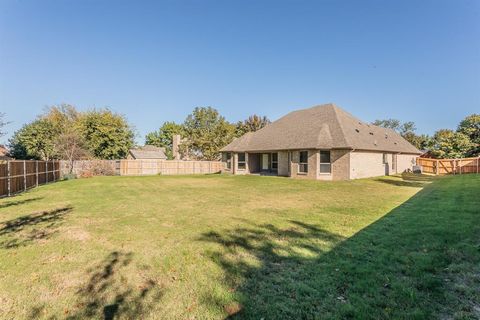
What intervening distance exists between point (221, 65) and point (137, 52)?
8.22 m

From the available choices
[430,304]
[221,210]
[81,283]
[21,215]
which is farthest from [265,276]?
[21,215]

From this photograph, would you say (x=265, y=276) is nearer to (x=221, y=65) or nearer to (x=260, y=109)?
(x=221, y=65)

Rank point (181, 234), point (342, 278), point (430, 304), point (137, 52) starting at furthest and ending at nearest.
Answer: point (137, 52), point (181, 234), point (342, 278), point (430, 304)

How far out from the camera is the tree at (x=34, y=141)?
33.7 m

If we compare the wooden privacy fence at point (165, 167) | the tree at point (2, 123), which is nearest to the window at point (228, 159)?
the wooden privacy fence at point (165, 167)

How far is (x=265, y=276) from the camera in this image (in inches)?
142

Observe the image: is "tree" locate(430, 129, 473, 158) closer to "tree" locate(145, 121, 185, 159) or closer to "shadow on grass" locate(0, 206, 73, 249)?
"shadow on grass" locate(0, 206, 73, 249)

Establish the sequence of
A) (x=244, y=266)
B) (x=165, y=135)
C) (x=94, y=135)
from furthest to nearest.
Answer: (x=165, y=135) < (x=94, y=135) < (x=244, y=266)

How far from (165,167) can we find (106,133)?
49.8 ft

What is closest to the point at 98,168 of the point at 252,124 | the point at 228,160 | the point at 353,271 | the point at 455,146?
the point at 228,160

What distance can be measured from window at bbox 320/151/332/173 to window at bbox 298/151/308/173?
4.07 ft

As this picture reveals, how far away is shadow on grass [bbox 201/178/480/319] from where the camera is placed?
274 cm

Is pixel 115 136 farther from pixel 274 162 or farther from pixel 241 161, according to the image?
pixel 274 162

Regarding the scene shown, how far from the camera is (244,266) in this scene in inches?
155
